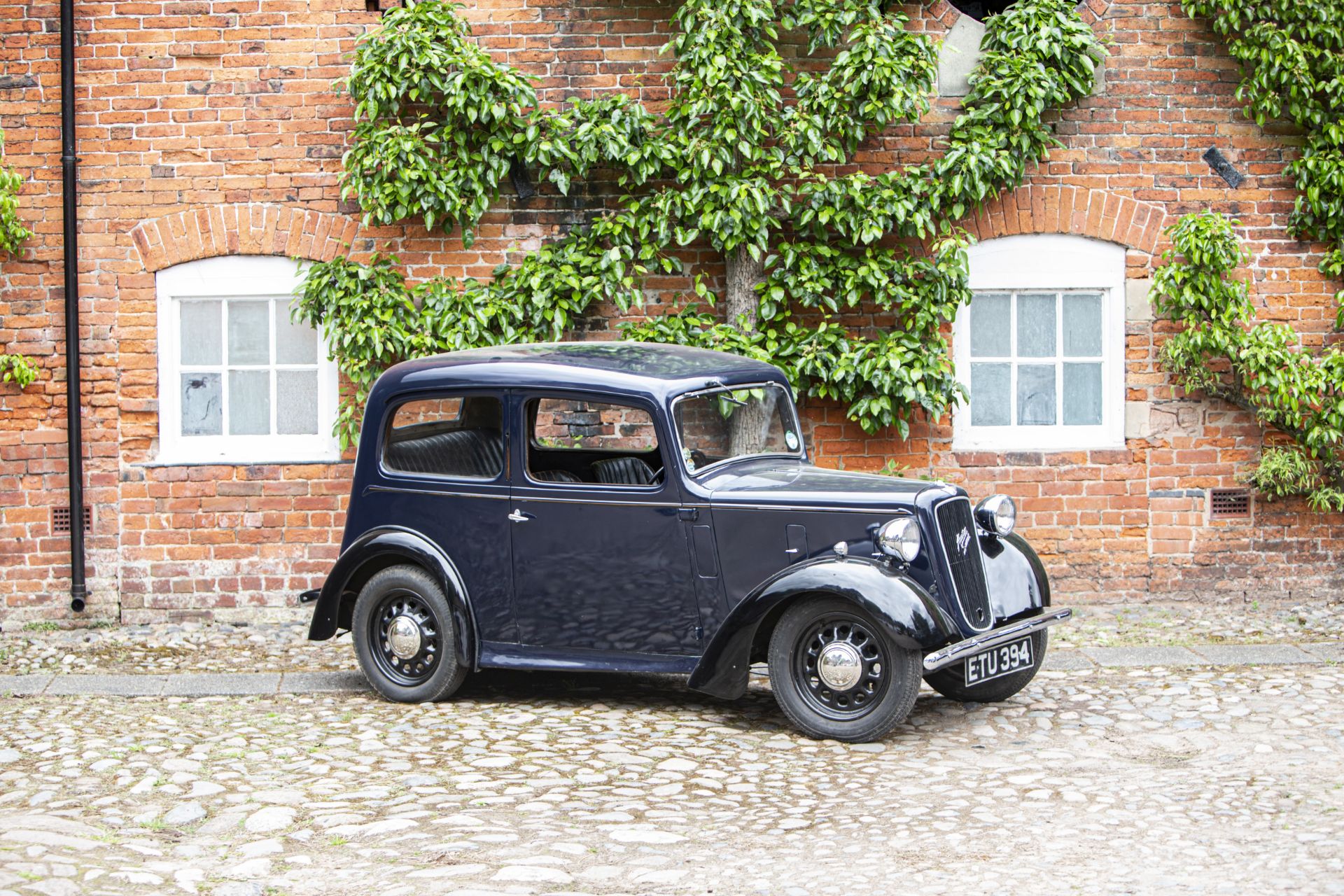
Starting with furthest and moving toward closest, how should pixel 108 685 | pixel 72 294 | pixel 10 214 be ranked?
1. pixel 72 294
2. pixel 10 214
3. pixel 108 685

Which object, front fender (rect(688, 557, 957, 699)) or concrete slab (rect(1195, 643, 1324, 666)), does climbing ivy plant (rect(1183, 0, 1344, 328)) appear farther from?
front fender (rect(688, 557, 957, 699))

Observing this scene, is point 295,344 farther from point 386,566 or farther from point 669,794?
point 669,794

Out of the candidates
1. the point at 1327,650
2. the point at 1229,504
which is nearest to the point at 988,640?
the point at 1327,650

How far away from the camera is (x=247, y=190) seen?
9.55 meters

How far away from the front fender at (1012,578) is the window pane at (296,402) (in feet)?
15.9

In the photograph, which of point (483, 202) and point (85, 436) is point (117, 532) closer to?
point (85, 436)

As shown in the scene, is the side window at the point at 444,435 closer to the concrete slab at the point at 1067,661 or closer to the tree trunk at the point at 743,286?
the tree trunk at the point at 743,286

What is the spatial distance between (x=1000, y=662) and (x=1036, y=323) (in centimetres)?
391

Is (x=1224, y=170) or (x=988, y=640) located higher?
(x=1224, y=170)

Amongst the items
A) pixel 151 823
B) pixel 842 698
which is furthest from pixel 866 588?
pixel 151 823

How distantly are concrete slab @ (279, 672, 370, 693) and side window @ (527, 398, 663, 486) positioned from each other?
61.7 inches

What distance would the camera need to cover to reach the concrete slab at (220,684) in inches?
294

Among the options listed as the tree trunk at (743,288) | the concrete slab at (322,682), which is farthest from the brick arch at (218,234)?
the concrete slab at (322,682)

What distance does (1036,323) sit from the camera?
9.77 metres
